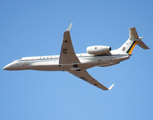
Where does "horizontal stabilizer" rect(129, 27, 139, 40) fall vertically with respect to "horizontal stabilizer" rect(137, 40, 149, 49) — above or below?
above

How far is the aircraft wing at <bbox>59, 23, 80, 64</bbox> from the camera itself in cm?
2564

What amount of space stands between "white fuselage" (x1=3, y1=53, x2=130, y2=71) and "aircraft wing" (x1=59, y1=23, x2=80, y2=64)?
664 millimetres

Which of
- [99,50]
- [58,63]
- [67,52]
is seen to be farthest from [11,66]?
[99,50]

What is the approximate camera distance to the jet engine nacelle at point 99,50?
27.7m

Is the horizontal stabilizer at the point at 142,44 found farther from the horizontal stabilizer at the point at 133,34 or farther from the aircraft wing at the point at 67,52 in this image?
the aircraft wing at the point at 67,52

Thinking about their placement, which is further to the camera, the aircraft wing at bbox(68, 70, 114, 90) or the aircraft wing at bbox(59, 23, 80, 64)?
the aircraft wing at bbox(68, 70, 114, 90)

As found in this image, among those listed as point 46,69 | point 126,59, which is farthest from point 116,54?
point 46,69

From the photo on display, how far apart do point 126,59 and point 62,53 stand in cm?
712

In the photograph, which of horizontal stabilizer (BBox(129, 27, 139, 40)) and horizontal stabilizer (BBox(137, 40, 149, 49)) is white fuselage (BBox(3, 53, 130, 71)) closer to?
horizontal stabilizer (BBox(137, 40, 149, 49))

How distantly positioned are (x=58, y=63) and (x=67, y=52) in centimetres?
282

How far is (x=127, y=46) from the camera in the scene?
2914 cm

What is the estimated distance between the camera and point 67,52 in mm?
27703

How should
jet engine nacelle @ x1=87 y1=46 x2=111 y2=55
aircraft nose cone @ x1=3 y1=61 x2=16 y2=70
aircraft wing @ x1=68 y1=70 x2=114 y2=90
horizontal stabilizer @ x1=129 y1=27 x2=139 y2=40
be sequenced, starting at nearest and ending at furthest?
jet engine nacelle @ x1=87 y1=46 x2=111 y2=55
horizontal stabilizer @ x1=129 y1=27 x2=139 y2=40
aircraft wing @ x1=68 y1=70 x2=114 y2=90
aircraft nose cone @ x1=3 y1=61 x2=16 y2=70

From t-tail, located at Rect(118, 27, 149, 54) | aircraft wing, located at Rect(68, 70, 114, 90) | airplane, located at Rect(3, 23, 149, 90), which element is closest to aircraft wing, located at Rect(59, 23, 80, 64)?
airplane, located at Rect(3, 23, 149, 90)
